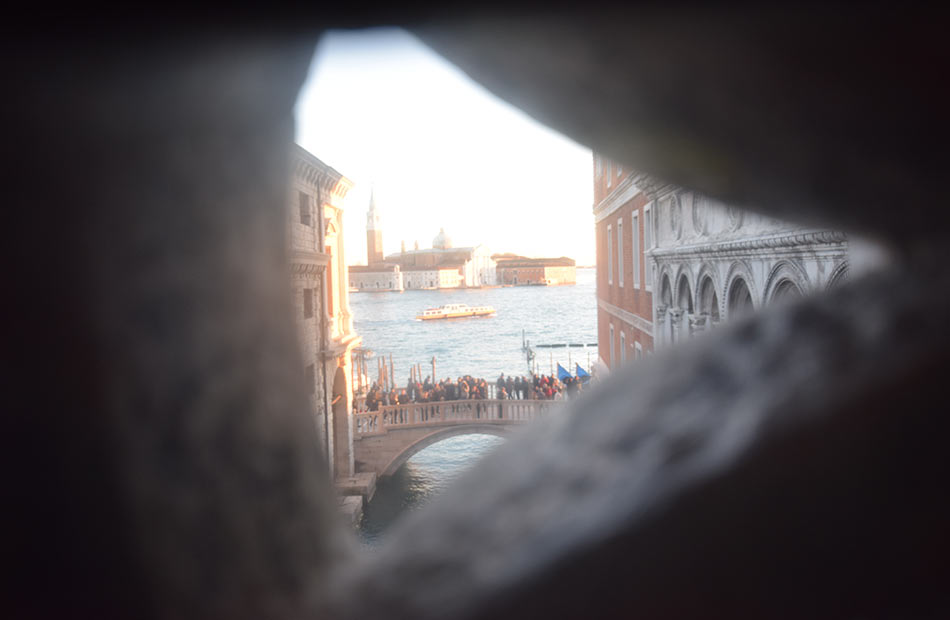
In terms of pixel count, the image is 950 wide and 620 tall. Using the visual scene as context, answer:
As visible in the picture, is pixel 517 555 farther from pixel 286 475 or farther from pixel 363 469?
pixel 363 469

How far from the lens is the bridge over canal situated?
2348 centimetres

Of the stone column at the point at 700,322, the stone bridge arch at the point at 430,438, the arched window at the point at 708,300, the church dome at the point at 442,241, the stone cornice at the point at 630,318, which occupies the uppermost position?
the church dome at the point at 442,241

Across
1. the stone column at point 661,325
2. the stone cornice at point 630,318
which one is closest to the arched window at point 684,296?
the stone column at point 661,325

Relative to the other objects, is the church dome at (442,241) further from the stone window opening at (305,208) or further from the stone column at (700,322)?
the stone column at (700,322)

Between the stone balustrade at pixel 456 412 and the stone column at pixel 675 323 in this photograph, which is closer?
the stone column at pixel 675 323

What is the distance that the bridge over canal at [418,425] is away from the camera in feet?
77.0

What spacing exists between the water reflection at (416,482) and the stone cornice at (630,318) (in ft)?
17.5

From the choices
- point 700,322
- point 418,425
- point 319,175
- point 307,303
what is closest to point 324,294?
point 307,303

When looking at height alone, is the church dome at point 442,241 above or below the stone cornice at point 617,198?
above

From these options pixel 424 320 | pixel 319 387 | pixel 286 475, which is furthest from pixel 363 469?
pixel 424 320

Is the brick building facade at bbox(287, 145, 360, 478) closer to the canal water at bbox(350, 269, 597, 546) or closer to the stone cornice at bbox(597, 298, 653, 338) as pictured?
the canal water at bbox(350, 269, 597, 546)

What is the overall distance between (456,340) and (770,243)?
57.1 meters

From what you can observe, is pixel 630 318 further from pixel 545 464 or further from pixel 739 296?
Answer: pixel 545 464

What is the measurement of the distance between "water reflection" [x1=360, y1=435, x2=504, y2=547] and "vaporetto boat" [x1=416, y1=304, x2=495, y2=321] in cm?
4269
